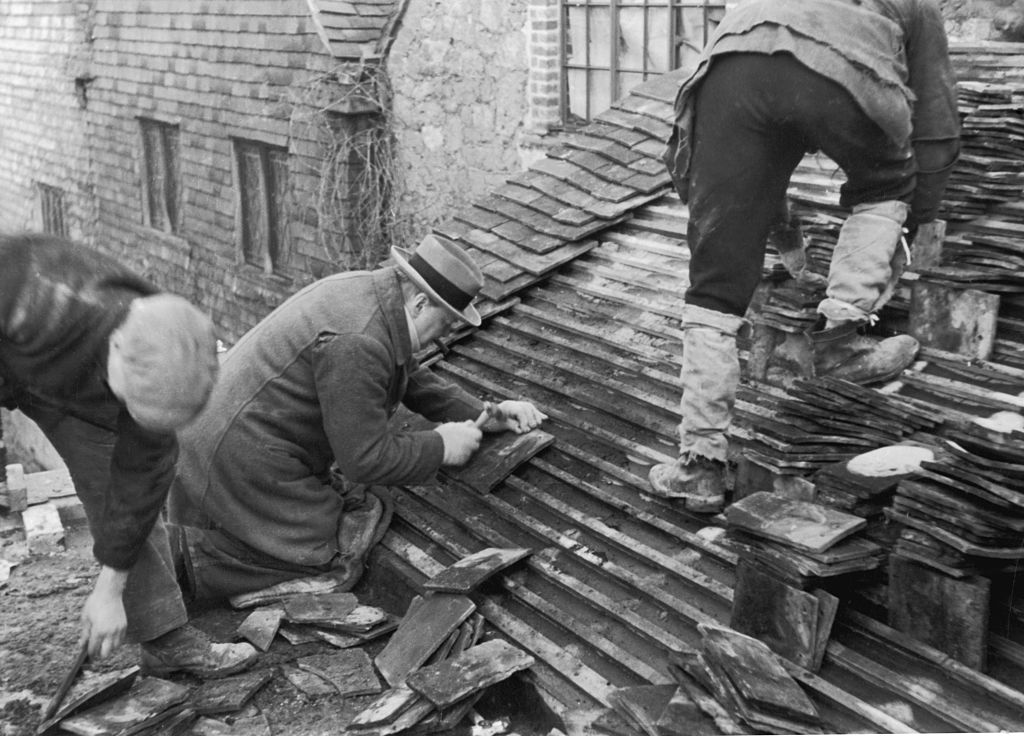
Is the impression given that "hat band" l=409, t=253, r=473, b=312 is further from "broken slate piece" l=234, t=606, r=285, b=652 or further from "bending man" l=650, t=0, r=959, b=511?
"broken slate piece" l=234, t=606, r=285, b=652

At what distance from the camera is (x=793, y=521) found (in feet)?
9.89

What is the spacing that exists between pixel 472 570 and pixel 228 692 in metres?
0.89

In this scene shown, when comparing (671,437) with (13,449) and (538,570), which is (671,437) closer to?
(538,570)

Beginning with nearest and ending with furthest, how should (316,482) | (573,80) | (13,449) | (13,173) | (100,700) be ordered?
1. (100,700)
2. (316,482)
3. (573,80)
4. (13,449)
5. (13,173)

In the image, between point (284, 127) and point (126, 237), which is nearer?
point (284, 127)

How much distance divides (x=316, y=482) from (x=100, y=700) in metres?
1.22

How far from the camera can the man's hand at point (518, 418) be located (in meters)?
4.35

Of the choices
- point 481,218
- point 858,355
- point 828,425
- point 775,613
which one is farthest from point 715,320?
point 481,218

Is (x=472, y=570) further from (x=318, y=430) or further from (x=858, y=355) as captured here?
(x=858, y=355)

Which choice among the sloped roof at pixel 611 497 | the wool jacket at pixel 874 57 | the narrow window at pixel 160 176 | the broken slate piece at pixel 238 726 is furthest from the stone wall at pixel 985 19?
the narrow window at pixel 160 176

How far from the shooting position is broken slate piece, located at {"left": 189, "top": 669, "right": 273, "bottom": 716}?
11.1ft

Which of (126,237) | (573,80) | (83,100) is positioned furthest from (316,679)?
(83,100)

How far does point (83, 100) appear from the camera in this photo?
48.3ft

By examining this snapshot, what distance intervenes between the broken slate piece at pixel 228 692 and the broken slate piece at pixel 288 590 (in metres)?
0.48
